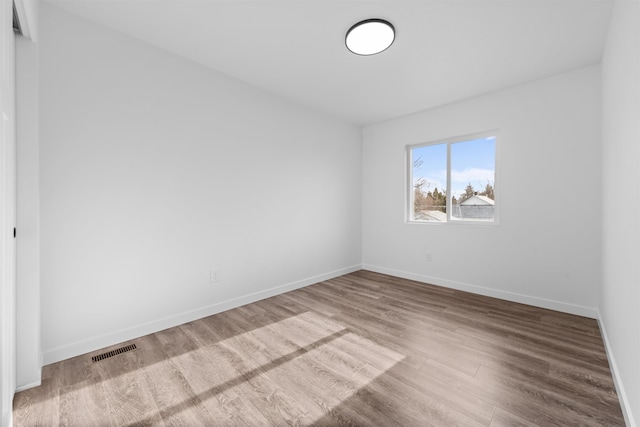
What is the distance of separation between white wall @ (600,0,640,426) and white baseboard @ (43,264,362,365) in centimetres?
300

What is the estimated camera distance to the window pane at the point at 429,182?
400 centimetres

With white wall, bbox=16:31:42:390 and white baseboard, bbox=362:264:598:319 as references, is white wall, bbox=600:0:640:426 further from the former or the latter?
white wall, bbox=16:31:42:390

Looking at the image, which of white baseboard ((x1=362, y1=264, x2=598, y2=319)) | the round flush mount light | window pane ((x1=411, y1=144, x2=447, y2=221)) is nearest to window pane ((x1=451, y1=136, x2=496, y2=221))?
window pane ((x1=411, y1=144, x2=447, y2=221))

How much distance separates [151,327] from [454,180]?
3995 millimetres

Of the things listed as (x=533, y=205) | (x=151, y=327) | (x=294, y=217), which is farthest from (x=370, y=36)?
(x=151, y=327)

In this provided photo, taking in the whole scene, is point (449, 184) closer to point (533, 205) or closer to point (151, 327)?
point (533, 205)

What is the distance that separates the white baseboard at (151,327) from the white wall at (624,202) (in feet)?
9.84

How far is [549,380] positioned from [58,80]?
159 inches

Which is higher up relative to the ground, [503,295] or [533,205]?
[533,205]

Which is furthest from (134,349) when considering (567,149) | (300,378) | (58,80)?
(567,149)

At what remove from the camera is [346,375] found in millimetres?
1856

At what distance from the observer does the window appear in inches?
139

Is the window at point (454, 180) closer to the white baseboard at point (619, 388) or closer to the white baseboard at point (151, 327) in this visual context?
the white baseboard at point (619, 388)

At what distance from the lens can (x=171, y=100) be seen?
2592 millimetres
